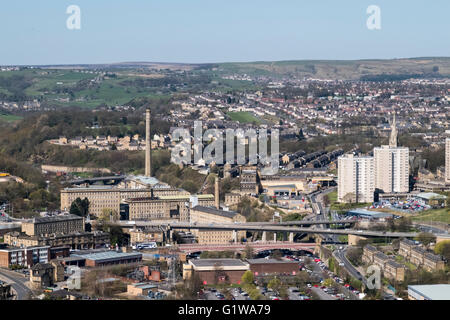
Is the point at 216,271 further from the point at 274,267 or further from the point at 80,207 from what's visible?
the point at 80,207

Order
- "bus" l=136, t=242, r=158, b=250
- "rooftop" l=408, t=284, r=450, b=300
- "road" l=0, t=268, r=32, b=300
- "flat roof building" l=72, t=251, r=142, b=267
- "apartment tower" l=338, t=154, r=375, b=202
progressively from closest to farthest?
"rooftop" l=408, t=284, r=450, b=300 → "road" l=0, t=268, r=32, b=300 → "flat roof building" l=72, t=251, r=142, b=267 → "bus" l=136, t=242, r=158, b=250 → "apartment tower" l=338, t=154, r=375, b=202

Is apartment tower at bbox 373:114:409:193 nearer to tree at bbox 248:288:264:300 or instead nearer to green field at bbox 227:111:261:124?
tree at bbox 248:288:264:300

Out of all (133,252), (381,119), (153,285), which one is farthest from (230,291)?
(381,119)

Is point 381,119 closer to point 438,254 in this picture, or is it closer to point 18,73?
point 438,254

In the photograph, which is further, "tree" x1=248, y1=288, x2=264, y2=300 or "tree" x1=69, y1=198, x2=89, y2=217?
"tree" x1=69, y1=198, x2=89, y2=217

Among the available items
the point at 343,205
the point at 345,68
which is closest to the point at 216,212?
the point at 343,205

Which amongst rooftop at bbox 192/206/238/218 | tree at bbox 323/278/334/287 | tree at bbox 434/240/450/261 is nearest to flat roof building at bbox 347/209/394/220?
rooftop at bbox 192/206/238/218
